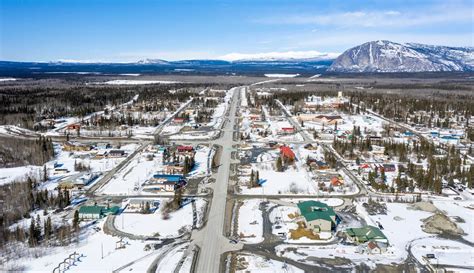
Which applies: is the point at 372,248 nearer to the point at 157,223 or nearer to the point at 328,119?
the point at 157,223

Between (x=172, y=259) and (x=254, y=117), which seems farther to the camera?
(x=254, y=117)

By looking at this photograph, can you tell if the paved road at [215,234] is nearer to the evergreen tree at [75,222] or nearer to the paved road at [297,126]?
the evergreen tree at [75,222]

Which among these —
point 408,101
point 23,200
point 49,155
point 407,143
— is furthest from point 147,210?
point 408,101

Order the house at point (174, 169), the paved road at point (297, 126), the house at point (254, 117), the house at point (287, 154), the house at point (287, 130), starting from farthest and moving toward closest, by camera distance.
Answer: the house at point (254, 117), the house at point (287, 130), the paved road at point (297, 126), the house at point (287, 154), the house at point (174, 169)

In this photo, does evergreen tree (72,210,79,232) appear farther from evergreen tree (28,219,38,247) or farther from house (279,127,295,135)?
house (279,127,295,135)

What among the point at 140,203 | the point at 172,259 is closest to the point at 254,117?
the point at 140,203

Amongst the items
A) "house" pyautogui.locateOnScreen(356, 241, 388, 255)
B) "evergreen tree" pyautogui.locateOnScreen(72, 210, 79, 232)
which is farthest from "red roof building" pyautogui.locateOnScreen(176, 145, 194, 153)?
"house" pyautogui.locateOnScreen(356, 241, 388, 255)

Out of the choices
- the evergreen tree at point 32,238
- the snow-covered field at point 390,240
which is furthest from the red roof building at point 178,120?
the evergreen tree at point 32,238
